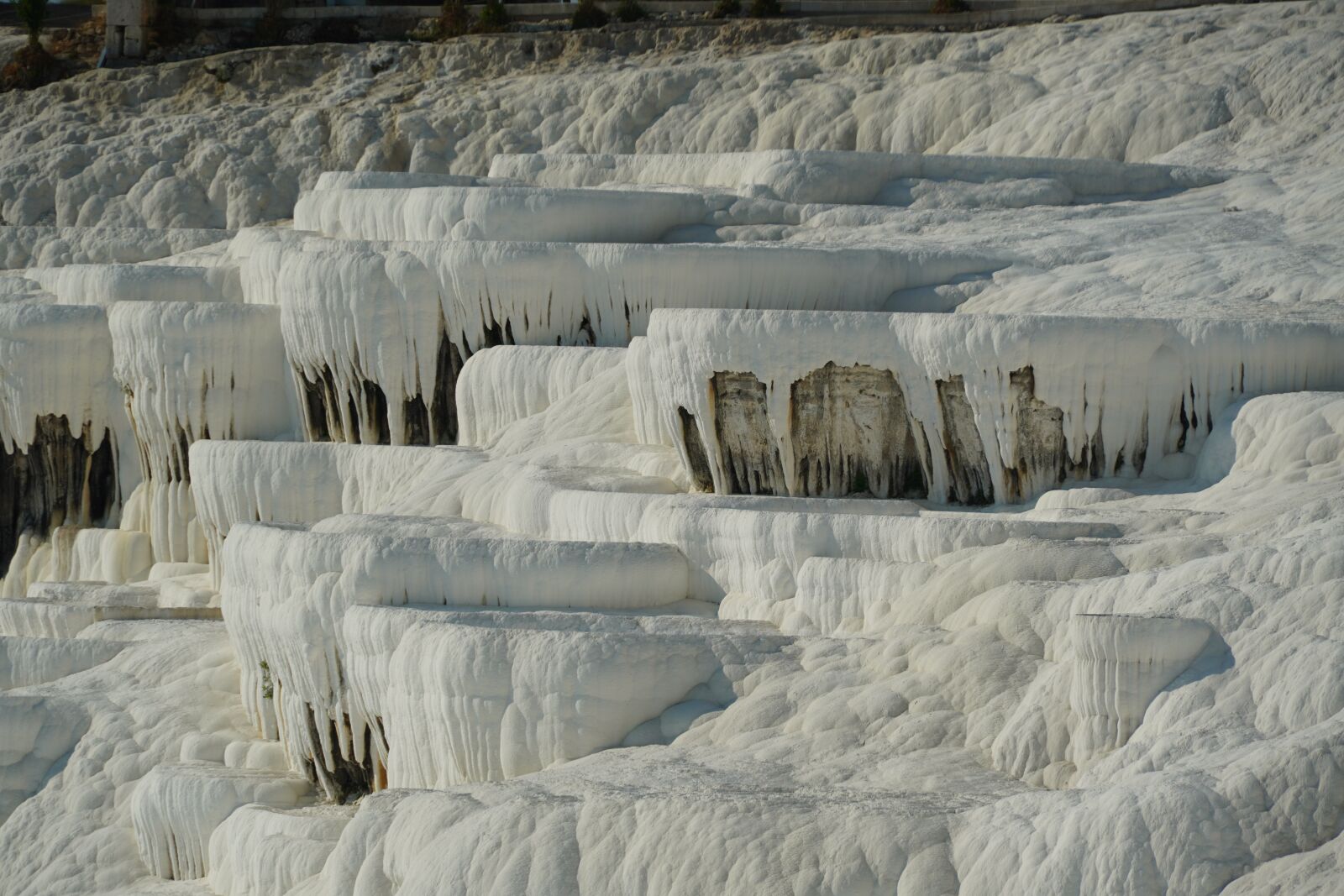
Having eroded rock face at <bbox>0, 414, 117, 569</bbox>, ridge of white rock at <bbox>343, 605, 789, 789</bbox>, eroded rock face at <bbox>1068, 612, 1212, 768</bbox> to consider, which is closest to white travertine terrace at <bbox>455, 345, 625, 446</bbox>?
eroded rock face at <bbox>0, 414, 117, 569</bbox>

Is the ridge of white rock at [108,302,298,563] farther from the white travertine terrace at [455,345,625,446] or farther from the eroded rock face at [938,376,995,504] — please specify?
the eroded rock face at [938,376,995,504]

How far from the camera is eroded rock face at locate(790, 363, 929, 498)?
55.7ft

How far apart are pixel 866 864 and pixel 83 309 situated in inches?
579

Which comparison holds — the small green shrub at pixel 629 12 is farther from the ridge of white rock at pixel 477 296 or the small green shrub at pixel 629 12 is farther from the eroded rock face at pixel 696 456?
the eroded rock face at pixel 696 456

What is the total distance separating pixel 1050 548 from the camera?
1353 centimetres

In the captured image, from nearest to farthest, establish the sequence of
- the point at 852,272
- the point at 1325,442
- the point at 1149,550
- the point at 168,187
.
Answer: the point at 1149,550
the point at 1325,442
the point at 852,272
the point at 168,187

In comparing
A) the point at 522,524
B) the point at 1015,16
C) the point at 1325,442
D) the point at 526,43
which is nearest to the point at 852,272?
the point at 522,524

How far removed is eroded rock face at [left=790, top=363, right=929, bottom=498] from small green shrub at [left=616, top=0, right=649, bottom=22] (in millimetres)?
14845

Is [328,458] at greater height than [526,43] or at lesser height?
lesser

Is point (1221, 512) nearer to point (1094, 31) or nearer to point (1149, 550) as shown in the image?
point (1149, 550)

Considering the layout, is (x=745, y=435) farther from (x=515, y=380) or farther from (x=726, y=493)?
(x=515, y=380)

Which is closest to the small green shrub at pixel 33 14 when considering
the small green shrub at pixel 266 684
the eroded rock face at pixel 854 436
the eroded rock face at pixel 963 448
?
the small green shrub at pixel 266 684

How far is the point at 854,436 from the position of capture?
17.1m

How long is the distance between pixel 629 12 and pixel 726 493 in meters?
14.9
